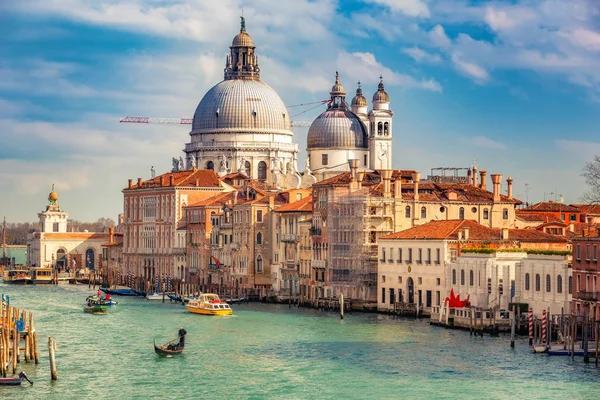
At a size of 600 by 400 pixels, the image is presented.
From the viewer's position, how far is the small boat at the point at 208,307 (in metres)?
61.7

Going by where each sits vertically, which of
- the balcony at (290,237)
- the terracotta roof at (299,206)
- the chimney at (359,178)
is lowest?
the balcony at (290,237)

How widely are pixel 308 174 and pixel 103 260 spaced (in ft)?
79.2

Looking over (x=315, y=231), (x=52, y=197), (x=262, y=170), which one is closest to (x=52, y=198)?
(x=52, y=197)

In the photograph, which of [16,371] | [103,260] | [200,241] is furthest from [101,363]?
[103,260]

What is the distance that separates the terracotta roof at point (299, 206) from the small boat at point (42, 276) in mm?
32433

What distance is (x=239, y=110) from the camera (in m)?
101

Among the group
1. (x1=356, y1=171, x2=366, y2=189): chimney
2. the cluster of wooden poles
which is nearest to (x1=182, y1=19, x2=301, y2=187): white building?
(x1=356, y1=171, x2=366, y2=189): chimney

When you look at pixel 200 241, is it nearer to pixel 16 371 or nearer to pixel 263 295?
pixel 263 295

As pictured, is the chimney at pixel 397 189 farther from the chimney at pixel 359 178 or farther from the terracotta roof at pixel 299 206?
the terracotta roof at pixel 299 206

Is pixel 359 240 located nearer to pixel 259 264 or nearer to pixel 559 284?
pixel 259 264

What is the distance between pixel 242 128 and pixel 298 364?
59565 mm

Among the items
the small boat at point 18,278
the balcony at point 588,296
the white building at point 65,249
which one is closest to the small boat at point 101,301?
the balcony at point 588,296

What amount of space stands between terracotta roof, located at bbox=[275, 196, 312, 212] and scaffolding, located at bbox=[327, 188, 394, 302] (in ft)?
21.1

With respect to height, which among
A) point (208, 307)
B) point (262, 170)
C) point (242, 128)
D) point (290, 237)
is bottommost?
point (208, 307)
